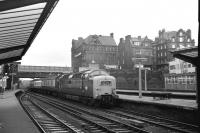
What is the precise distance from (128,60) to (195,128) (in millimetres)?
79881

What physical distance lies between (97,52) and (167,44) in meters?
24.8

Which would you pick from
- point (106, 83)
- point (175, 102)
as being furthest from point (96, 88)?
point (175, 102)

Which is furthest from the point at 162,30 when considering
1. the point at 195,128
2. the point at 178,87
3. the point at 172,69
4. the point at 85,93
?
the point at 195,128

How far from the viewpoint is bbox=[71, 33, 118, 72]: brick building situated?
92.6 meters

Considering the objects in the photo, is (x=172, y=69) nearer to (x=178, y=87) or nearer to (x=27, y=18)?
(x=178, y=87)

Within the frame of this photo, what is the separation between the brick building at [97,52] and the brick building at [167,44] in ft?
50.0

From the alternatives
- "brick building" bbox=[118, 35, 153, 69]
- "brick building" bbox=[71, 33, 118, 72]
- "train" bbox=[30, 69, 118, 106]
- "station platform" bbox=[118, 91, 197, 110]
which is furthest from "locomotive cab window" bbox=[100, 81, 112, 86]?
"brick building" bbox=[71, 33, 118, 72]

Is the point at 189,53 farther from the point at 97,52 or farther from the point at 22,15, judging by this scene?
the point at 97,52

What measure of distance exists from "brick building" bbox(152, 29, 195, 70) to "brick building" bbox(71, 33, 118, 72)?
15.3m

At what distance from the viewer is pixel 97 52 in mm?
94875

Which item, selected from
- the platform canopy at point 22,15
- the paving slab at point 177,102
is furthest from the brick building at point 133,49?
the platform canopy at point 22,15

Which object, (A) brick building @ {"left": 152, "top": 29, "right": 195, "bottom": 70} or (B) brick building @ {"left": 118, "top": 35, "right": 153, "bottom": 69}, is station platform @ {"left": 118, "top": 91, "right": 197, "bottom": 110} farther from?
(A) brick building @ {"left": 152, "top": 29, "right": 195, "bottom": 70}

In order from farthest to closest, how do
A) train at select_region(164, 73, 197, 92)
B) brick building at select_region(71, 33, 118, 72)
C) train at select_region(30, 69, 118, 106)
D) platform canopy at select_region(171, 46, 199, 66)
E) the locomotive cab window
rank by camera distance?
brick building at select_region(71, 33, 118, 72) < train at select_region(164, 73, 197, 92) < the locomotive cab window < train at select_region(30, 69, 118, 106) < platform canopy at select_region(171, 46, 199, 66)

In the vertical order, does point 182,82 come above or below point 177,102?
above
